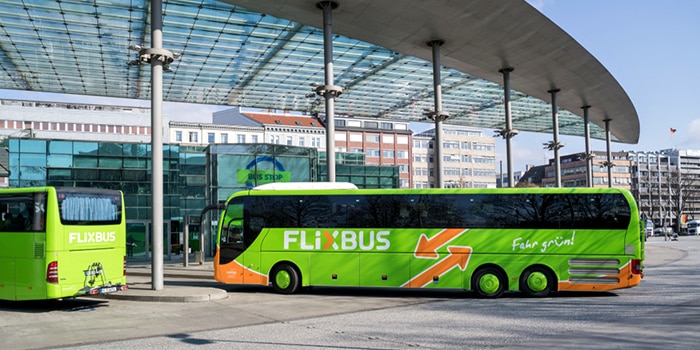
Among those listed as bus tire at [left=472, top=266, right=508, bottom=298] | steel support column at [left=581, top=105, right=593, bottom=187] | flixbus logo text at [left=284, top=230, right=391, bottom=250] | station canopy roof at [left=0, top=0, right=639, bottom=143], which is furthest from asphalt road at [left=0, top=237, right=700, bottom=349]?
steel support column at [left=581, top=105, right=593, bottom=187]

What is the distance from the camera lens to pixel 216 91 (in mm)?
36688

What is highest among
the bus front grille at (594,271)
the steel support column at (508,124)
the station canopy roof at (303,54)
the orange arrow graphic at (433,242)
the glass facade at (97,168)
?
the station canopy roof at (303,54)

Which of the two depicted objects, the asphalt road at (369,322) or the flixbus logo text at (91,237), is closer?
→ the asphalt road at (369,322)

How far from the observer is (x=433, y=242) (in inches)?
663

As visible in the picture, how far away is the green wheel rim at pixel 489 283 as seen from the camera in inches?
647

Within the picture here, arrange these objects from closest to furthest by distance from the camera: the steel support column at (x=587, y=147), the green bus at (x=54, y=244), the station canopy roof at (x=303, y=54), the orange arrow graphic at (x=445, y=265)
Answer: the green bus at (x=54, y=244)
the orange arrow graphic at (x=445, y=265)
the station canopy roof at (x=303, y=54)
the steel support column at (x=587, y=147)

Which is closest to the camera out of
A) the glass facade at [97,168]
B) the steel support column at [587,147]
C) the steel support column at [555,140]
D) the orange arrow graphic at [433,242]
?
the orange arrow graphic at [433,242]

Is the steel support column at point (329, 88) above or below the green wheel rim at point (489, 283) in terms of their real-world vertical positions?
above

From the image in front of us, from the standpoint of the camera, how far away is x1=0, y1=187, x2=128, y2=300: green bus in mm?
13734

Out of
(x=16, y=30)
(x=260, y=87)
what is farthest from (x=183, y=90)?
(x=16, y=30)

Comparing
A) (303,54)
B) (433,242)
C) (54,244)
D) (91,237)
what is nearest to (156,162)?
(91,237)

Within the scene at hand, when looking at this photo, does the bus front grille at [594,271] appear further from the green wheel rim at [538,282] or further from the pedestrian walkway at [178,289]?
the pedestrian walkway at [178,289]

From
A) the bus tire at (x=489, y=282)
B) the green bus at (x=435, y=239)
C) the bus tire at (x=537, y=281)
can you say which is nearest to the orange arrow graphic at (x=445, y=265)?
the green bus at (x=435, y=239)

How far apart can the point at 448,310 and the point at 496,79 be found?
20.7m
